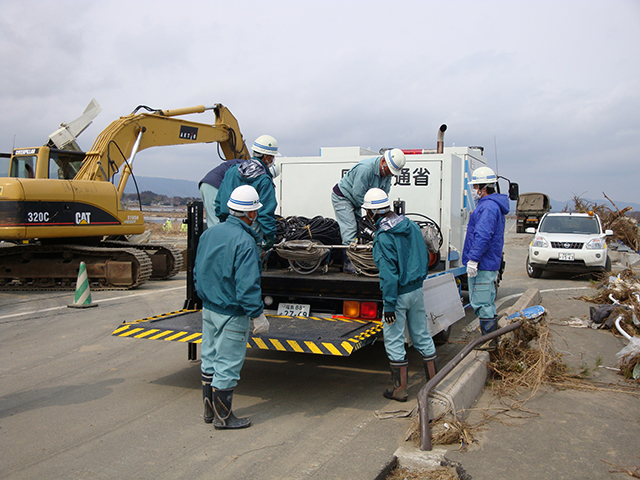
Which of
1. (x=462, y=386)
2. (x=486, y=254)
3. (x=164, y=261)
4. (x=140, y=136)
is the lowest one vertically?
(x=462, y=386)

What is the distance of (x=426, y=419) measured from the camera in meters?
4.09

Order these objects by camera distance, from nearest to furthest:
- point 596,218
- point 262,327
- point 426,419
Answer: point 426,419, point 262,327, point 596,218

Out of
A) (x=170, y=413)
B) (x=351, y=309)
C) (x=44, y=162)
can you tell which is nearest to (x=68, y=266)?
(x=44, y=162)

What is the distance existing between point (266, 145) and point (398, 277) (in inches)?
91.4

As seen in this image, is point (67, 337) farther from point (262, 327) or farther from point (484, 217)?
point (484, 217)

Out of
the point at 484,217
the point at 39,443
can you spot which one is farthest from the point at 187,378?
the point at 484,217

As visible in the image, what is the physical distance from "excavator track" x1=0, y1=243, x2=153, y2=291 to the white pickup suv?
10.1 meters

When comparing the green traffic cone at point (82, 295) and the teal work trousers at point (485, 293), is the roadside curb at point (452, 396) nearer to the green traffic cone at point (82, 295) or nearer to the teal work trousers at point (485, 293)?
the teal work trousers at point (485, 293)

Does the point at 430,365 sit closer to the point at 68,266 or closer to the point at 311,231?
the point at 311,231

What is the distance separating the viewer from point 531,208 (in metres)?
40.3

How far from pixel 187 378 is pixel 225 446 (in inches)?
75.7

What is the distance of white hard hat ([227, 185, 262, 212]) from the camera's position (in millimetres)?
4605

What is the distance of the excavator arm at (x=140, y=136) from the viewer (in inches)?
500

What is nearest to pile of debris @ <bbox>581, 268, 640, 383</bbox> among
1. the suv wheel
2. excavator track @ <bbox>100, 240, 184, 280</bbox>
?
the suv wheel
